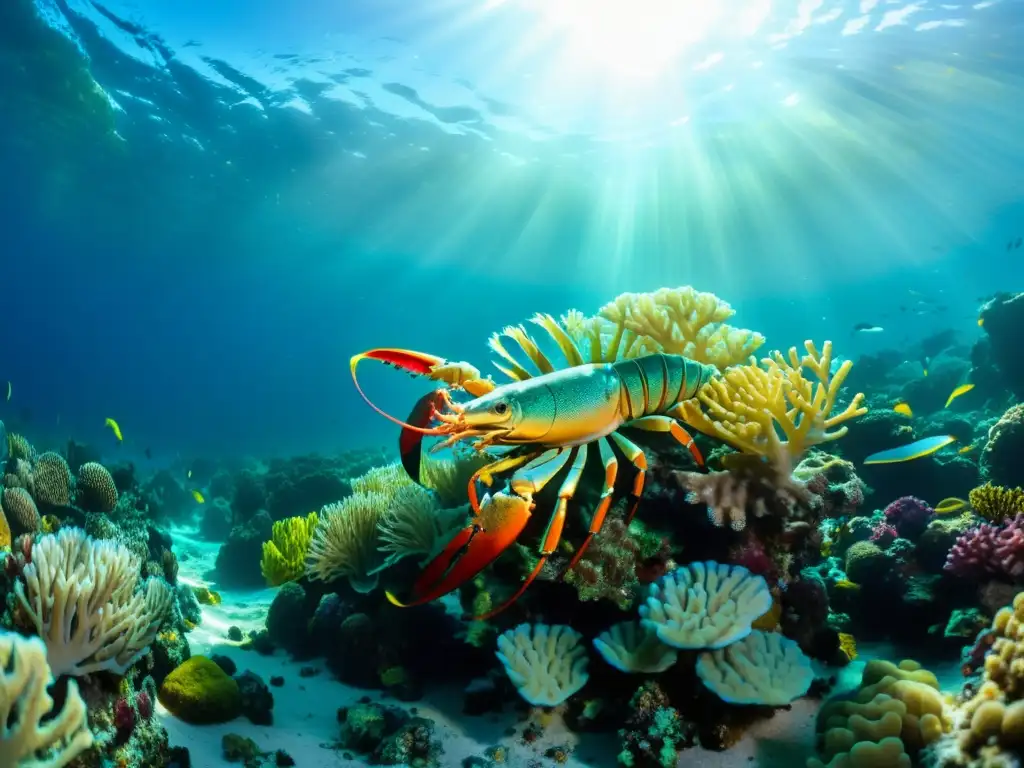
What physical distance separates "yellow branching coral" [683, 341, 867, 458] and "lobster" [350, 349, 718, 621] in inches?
12.3

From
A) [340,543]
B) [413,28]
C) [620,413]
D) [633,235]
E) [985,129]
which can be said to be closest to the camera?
[620,413]

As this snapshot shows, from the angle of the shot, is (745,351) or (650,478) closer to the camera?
(650,478)

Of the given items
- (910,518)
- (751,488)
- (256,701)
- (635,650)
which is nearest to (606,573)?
(635,650)

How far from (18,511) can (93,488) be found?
1482mm

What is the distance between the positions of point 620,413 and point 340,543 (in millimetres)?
3568

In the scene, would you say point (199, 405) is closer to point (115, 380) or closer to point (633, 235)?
point (115, 380)

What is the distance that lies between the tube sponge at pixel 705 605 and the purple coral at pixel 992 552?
1.92 meters

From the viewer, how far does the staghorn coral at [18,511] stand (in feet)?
17.8

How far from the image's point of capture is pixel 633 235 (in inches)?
1831

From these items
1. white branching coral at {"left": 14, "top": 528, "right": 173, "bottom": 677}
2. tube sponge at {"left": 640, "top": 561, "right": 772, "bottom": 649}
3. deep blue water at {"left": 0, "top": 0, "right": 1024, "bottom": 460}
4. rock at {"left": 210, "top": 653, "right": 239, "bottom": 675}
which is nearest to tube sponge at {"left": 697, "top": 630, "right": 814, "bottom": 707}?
tube sponge at {"left": 640, "top": 561, "right": 772, "bottom": 649}

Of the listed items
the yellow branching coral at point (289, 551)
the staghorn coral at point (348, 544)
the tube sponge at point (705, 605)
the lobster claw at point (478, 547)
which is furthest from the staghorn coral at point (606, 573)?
the yellow branching coral at point (289, 551)

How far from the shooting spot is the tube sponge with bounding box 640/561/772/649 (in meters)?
3.24

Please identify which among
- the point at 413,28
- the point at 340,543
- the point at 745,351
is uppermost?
the point at 413,28

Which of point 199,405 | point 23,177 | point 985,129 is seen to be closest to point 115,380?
point 199,405
